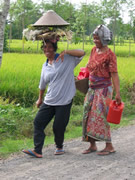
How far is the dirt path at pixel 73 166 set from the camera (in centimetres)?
Result: 406

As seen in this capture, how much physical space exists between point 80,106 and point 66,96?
3.51 meters

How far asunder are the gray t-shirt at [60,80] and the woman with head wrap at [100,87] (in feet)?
0.91

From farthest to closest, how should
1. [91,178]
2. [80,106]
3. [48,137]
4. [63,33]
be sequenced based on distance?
1. [80,106]
2. [48,137]
3. [63,33]
4. [91,178]

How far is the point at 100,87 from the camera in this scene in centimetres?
490

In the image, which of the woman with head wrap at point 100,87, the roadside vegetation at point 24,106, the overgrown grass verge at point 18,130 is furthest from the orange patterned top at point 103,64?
Result: the overgrown grass verge at point 18,130

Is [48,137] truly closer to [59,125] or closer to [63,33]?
[59,125]

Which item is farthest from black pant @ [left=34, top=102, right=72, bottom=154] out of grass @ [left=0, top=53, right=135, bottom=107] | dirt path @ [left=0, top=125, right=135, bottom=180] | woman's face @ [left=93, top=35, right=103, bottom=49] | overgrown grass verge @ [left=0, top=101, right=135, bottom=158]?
grass @ [left=0, top=53, right=135, bottom=107]

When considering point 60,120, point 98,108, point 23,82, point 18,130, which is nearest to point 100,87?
point 98,108

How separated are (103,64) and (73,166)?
4.32 ft

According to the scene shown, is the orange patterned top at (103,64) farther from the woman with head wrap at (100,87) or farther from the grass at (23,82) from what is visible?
the grass at (23,82)

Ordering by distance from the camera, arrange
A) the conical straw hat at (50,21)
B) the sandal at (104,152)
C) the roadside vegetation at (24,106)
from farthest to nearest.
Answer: the roadside vegetation at (24,106) < the sandal at (104,152) < the conical straw hat at (50,21)

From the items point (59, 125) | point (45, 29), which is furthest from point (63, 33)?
point (59, 125)

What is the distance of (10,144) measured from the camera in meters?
5.54

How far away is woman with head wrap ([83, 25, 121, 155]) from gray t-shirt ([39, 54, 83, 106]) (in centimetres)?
28
